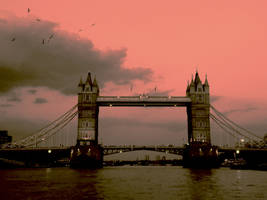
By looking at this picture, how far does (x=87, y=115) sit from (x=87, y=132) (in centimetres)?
445

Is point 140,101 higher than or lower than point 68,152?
higher

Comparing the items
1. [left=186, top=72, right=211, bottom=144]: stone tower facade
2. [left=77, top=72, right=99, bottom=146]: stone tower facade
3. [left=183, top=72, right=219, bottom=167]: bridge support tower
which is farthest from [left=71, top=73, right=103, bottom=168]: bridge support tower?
[left=186, top=72, right=211, bottom=144]: stone tower facade

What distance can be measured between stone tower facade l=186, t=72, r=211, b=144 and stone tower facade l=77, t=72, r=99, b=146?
25.0 meters

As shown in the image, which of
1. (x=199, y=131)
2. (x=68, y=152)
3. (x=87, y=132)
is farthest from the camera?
(x=68, y=152)

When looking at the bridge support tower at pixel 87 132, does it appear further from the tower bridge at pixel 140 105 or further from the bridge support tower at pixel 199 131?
the bridge support tower at pixel 199 131

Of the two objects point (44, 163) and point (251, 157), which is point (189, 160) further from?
point (44, 163)

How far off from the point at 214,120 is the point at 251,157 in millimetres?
19825

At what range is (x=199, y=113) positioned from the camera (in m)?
87.2

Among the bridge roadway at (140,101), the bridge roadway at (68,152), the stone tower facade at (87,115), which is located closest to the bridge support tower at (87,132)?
the stone tower facade at (87,115)

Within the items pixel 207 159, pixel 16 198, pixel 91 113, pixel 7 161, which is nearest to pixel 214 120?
pixel 207 159

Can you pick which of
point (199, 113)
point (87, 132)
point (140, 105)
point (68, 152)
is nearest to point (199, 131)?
point (199, 113)

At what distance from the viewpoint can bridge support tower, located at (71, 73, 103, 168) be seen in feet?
260

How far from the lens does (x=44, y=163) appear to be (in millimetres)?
116562

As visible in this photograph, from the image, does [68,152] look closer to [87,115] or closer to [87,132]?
[87,132]
